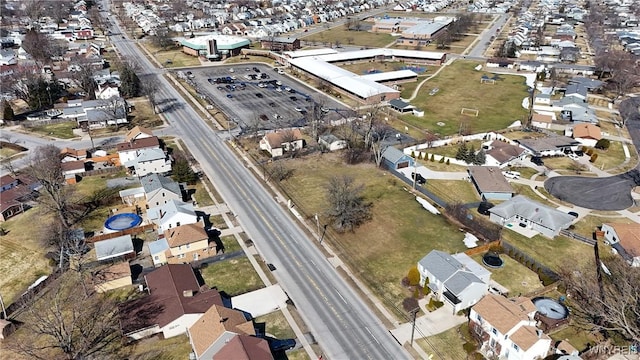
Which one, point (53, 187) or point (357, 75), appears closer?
point (53, 187)

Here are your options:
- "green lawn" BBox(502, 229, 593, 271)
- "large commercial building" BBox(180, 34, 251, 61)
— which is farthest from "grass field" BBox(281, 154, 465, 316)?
"large commercial building" BBox(180, 34, 251, 61)

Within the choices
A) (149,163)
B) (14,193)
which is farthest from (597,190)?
(14,193)

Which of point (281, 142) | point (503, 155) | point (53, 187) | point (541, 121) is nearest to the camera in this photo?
point (53, 187)

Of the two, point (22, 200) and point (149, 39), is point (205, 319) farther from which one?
point (149, 39)

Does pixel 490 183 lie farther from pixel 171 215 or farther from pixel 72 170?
pixel 72 170

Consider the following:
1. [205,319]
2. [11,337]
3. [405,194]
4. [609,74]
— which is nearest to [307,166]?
[405,194]

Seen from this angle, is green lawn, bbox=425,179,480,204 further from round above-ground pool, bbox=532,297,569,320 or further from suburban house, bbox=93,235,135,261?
suburban house, bbox=93,235,135,261

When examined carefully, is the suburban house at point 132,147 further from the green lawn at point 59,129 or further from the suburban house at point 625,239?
the suburban house at point 625,239

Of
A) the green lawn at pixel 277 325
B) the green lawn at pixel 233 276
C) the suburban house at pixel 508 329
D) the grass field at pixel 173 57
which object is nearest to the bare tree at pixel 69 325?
the green lawn at pixel 233 276
